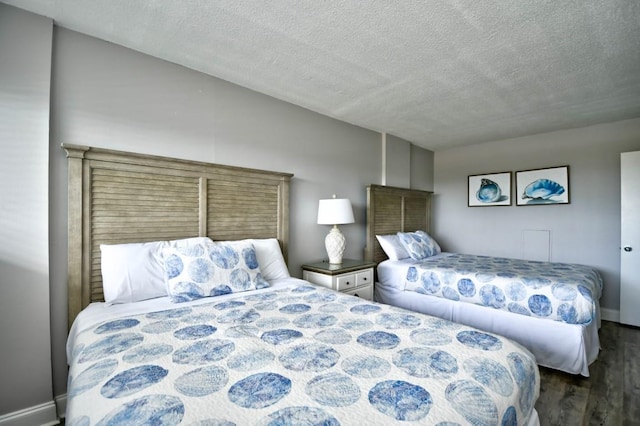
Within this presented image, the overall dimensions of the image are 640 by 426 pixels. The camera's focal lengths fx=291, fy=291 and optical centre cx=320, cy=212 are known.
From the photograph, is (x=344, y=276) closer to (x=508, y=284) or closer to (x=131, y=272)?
(x=508, y=284)

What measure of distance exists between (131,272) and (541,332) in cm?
315

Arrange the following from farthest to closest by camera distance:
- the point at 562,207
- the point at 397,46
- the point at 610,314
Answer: the point at 562,207, the point at 610,314, the point at 397,46

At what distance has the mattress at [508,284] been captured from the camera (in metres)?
2.33

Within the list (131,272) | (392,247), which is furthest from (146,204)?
(392,247)

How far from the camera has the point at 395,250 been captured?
3.64 m

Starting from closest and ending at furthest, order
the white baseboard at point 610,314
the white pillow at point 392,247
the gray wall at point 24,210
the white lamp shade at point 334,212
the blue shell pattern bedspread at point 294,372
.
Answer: the blue shell pattern bedspread at point 294,372 < the gray wall at point 24,210 < the white lamp shade at point 334,212 < the white baseboard at point 610,314 < the white pillow at point 392,247

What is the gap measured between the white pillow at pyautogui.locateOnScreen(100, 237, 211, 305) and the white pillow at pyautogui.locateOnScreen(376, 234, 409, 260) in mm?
2565

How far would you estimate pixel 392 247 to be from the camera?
3658 mm

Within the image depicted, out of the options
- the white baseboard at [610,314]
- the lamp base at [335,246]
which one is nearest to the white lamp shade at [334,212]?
the lamp base at [335,246]

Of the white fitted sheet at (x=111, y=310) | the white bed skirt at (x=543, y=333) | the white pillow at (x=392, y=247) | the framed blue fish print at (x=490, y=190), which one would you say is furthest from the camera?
the framed blue fish print at (x=490, y=190)

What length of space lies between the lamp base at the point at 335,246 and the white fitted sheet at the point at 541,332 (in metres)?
1.09

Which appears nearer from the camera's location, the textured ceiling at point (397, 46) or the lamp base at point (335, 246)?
the textured ceiling at point (397, 46)

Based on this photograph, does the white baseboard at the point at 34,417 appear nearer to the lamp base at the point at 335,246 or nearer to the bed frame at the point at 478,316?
the lamp base at the point at 335,246

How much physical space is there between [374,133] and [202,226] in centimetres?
266
